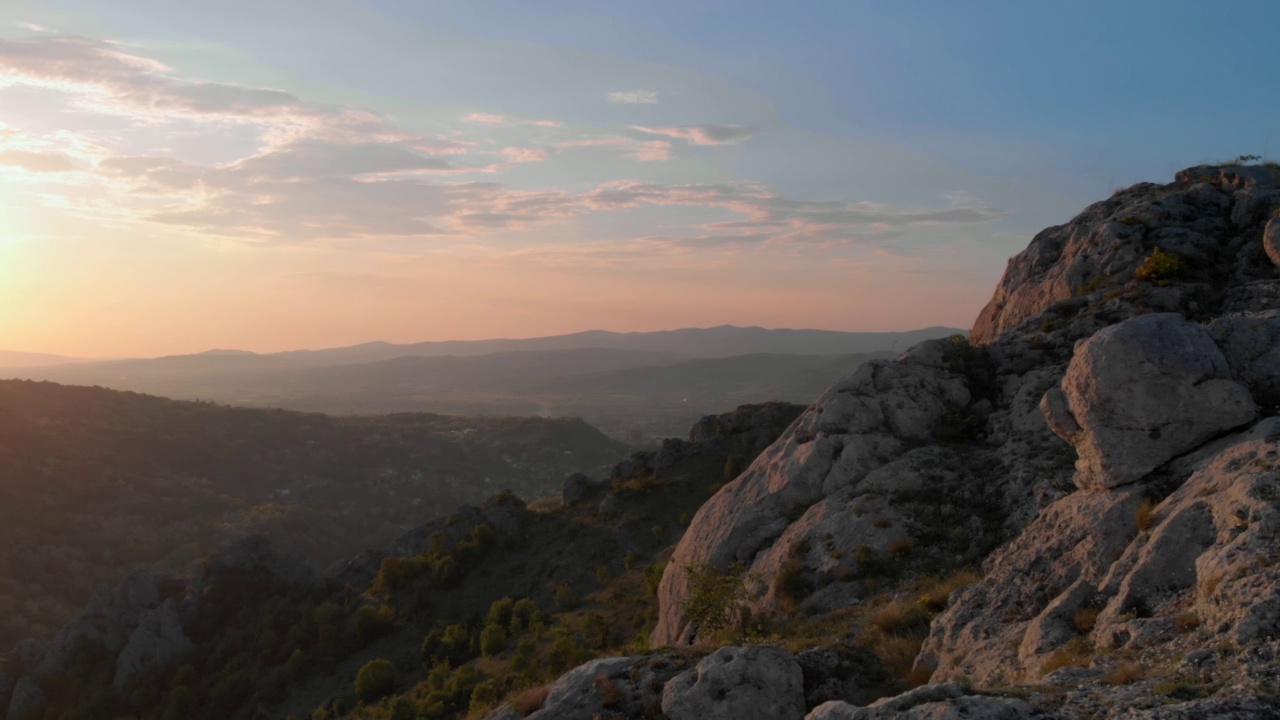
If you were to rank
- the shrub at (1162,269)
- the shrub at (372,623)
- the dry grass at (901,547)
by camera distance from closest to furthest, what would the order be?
the dry grass at (901,547) < the shrub at (1162,269) < the shrub at (372,623)

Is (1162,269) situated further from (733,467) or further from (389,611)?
(389,611)

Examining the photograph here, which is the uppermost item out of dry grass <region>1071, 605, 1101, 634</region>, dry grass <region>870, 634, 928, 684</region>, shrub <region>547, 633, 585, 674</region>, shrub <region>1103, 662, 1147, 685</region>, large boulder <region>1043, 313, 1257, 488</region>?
large boulder <region>1043, 313, 1257, 488</region>

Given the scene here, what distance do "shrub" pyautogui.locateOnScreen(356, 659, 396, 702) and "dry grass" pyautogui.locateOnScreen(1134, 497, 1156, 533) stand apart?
91.9ft

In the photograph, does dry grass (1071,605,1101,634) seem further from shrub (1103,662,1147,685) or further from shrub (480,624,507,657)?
shrub (480,624,507,657)

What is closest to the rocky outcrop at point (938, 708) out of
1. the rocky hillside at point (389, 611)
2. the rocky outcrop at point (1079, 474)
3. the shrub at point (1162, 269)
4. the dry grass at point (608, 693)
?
the rocky outcrop at point (1079, 474)

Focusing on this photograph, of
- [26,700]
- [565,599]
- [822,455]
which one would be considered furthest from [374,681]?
[822,455]

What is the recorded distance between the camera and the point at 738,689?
10.5m

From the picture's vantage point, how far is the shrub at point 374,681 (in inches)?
1164

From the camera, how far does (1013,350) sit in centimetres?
2147

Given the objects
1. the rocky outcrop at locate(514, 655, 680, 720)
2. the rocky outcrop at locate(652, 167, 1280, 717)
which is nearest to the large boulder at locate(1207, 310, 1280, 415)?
the rocky outcrop at locate(652, 167, 1280, 717)

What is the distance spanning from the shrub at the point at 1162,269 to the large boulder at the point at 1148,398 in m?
9.20

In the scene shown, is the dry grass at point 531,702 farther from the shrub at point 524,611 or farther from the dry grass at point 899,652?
the shrub at point 524,611

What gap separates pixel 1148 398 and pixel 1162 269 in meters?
11.1

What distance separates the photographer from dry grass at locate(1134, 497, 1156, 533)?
1104 cm
